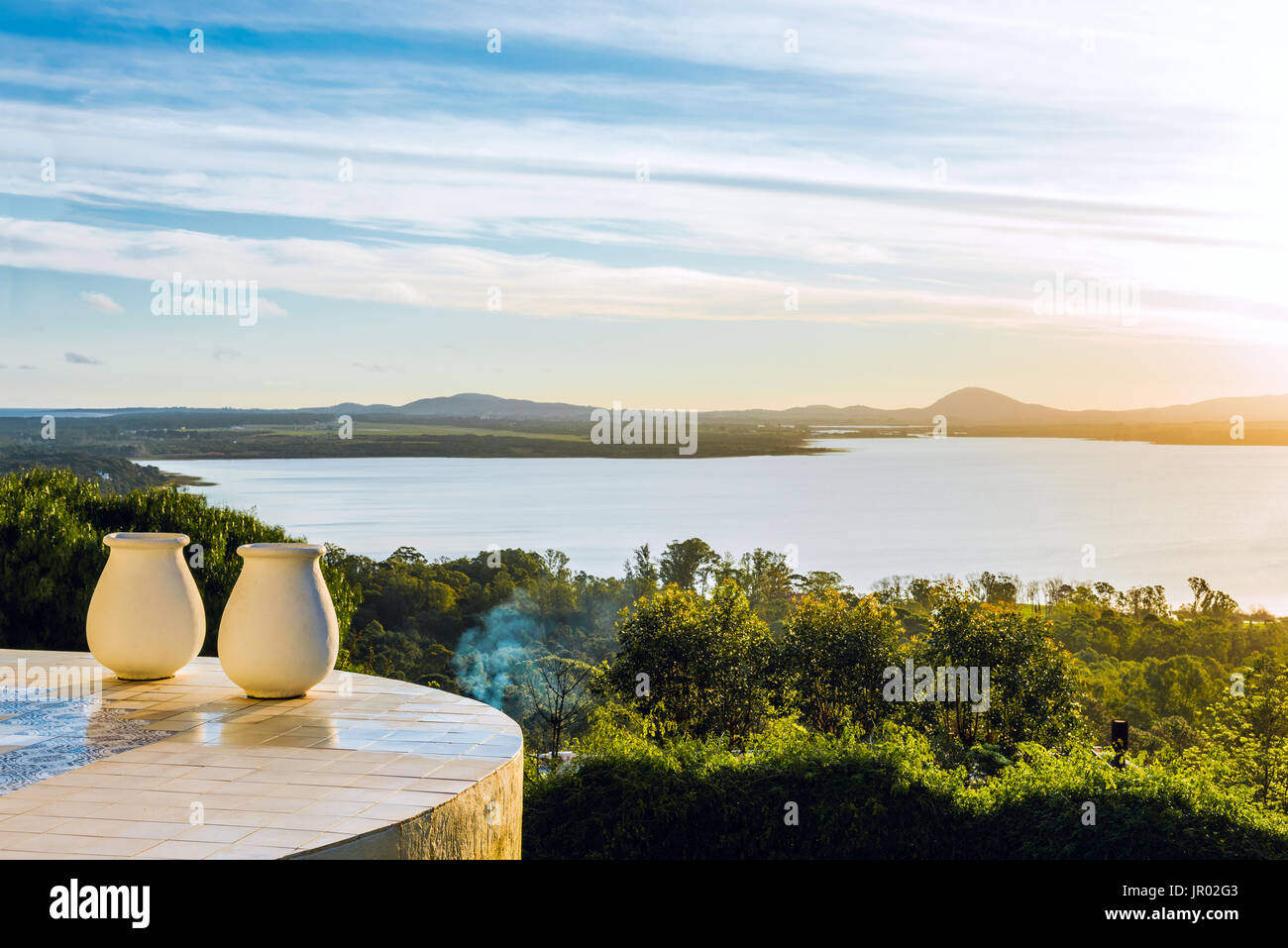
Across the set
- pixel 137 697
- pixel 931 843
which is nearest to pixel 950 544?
pixel 931 843

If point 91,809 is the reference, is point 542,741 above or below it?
below

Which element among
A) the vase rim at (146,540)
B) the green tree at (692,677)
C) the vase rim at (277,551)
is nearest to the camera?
the vase rim at (277,551)

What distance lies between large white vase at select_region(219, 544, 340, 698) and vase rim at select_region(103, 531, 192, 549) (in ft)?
Result: 1.47

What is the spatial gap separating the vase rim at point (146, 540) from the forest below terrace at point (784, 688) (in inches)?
156

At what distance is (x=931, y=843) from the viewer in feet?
29.9

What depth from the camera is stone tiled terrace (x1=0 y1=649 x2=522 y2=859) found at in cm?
291

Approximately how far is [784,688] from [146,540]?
11.5m

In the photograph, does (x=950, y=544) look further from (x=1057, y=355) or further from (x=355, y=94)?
(x=355, y=94)

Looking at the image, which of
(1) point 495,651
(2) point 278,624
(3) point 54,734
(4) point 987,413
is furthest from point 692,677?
(4) point 987,413

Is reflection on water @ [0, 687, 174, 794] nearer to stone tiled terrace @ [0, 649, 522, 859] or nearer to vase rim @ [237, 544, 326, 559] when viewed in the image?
stone tiled terrace @ [0, 649, 522, 859]

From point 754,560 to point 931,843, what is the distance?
21.0m

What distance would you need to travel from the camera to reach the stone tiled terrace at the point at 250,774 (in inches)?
114

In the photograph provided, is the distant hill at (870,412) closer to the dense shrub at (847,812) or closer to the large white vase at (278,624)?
the dense shrub at (847,812)

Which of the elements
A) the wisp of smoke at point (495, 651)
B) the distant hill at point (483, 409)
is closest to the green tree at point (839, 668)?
the wisp of smoke at point (495, 651)
